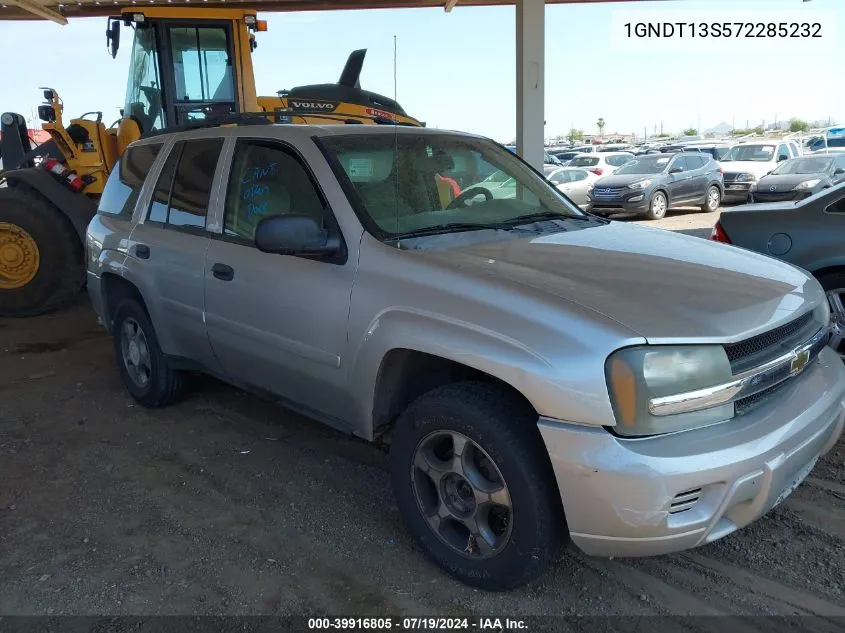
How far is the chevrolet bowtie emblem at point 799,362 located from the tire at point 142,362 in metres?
3.57

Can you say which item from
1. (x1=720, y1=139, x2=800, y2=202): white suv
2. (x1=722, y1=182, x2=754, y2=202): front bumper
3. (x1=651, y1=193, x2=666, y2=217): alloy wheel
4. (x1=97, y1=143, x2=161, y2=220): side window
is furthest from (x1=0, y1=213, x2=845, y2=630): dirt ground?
(x1=720, y1=139, x2=800, y2=202): white suv

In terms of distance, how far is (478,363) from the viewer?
2.52 meters

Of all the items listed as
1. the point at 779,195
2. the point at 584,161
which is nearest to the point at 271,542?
the point at 779,195

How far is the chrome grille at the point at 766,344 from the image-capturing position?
2455mm

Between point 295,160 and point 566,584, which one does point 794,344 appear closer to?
point 566,584

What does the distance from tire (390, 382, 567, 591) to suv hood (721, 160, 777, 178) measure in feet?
65.1

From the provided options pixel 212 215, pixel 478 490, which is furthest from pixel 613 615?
pixel 212 215

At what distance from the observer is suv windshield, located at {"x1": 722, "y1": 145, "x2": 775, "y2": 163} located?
812 inches

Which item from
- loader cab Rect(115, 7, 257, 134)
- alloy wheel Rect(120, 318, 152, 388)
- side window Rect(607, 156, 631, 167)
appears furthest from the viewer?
side window Rect(607, 156, 631, 167)

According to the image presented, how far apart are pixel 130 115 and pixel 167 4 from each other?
9.31 feet

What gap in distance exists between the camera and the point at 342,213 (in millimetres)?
3182

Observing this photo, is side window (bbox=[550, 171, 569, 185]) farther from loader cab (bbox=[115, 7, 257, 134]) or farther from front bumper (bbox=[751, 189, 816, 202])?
loader cab (bbox=[115, 7, 257, 134])

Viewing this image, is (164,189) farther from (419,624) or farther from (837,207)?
(837,207)

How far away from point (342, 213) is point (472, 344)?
3.28ft
